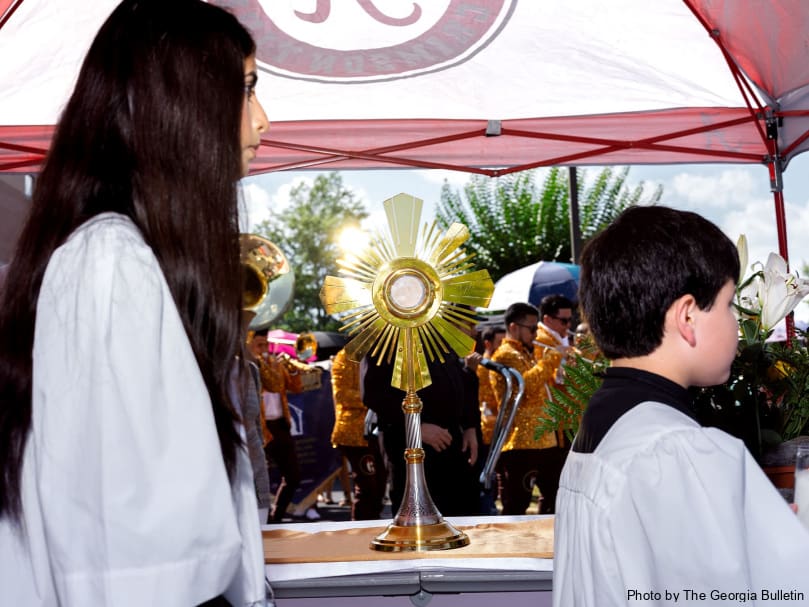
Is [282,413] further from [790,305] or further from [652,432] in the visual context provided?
[652,432]

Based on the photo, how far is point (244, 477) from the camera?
1.12m

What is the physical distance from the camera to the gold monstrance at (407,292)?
251 centimetres

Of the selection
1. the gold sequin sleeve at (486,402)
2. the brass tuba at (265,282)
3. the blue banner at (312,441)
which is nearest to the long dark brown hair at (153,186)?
the brass tuba at (265,282)

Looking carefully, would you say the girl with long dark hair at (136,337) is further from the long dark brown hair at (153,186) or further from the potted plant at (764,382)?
the potted plant at (764,382)

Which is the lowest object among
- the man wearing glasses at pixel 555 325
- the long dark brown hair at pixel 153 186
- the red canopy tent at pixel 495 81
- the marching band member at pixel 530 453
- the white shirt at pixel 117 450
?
the marching band member at pixel 530 453

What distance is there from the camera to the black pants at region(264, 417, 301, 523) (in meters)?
6.71

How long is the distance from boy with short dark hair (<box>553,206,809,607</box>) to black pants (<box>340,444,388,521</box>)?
3547 millimetres

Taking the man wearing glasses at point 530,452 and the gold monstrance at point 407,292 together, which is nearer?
the gold monstrance at point 407,292

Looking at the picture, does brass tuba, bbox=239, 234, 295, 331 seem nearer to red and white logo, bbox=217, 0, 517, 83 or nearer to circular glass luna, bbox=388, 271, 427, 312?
circular glass luna, bbox=388, 271, 427, 312

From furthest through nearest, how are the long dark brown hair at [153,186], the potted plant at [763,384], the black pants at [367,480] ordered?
the black pants at [367,480]
the potted plant at [763,384]
the long dark brown hair at [153,186]

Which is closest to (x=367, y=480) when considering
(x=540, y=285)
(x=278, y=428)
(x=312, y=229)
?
(x=278, y=428)

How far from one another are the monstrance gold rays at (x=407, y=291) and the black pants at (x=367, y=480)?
2.44 meters

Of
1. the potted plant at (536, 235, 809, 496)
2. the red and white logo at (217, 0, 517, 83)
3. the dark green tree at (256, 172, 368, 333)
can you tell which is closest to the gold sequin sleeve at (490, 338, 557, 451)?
the red and white logo at (217, 0, 517, 83)

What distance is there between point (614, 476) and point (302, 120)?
287 cm
